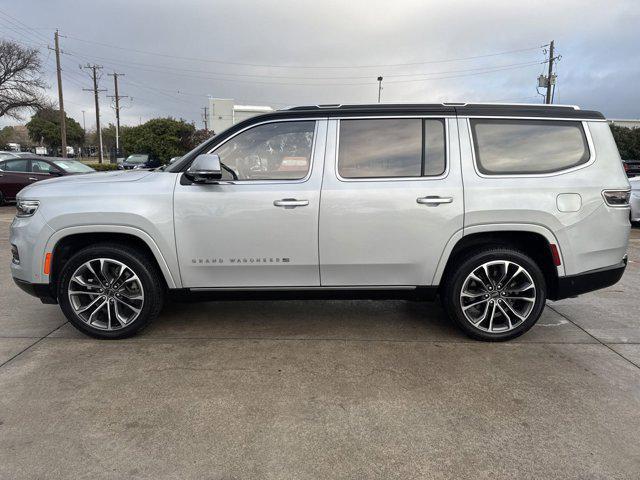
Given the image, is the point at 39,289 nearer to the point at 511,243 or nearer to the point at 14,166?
the point at 511,243

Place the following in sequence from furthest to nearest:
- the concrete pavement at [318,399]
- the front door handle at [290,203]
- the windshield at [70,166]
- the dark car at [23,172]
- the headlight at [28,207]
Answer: the windshield at [70,166], the dark car at [23,172], the headlight at [28,207], the front door handle at [290,203], the concrete pavement at [318,399]

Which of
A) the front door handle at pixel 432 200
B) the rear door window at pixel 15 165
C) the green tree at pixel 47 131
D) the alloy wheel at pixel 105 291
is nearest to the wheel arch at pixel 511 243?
the front door handle at pixel 432 200

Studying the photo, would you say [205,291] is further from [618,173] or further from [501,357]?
[618,173]

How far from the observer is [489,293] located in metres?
3.90

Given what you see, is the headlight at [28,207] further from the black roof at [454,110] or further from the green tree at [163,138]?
the green tree at [163,138]

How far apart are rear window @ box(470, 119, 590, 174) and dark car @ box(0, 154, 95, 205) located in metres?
12.6

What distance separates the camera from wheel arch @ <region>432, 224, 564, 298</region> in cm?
376

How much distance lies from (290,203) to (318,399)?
59.3 inches

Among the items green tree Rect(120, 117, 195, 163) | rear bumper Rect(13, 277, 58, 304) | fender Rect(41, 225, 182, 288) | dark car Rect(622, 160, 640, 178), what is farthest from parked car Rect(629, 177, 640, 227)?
green tree Rect(120, 117, 195, 163)

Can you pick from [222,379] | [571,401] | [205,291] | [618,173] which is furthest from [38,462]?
[618,173]

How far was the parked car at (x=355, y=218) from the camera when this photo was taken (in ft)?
12.2

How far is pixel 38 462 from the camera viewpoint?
2430 millimetres

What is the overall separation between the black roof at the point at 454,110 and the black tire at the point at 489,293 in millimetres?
1138

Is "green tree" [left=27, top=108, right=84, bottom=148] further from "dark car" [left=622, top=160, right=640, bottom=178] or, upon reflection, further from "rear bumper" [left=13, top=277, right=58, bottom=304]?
"rear bumper" [left=13, top=277, right=58, bottom=304]
